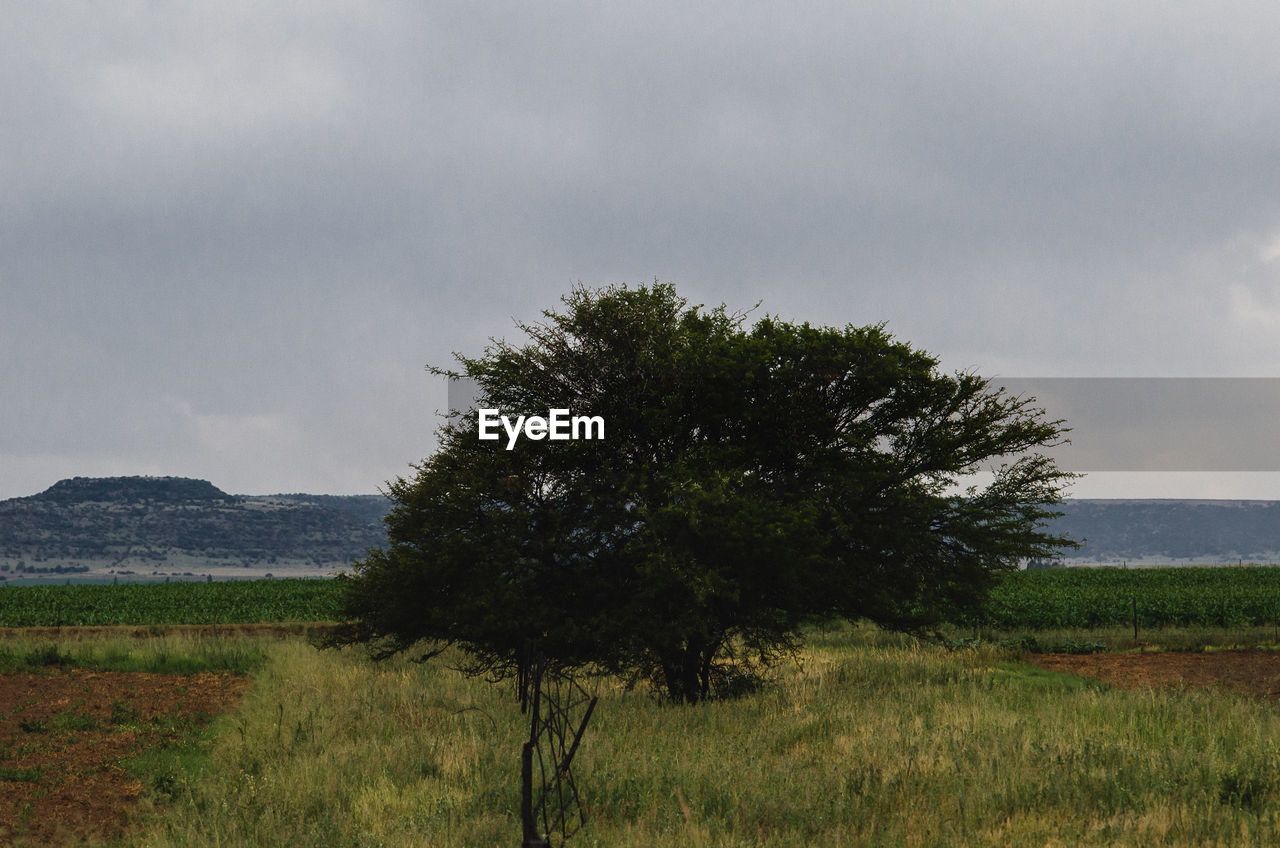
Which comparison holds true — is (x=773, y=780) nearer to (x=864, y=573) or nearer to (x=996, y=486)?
(x=864, y=573)

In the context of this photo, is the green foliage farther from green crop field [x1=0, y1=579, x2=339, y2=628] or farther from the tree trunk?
green crop field [x1=0, y1=579, x2=339, y2=628]

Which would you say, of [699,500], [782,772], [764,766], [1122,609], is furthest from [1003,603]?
[782,772]

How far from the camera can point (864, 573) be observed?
2031 cm

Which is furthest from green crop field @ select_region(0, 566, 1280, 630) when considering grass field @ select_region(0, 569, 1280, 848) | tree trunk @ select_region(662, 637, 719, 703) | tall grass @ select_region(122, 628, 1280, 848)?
tall grass @ select_region(122, 628, 1280, 848)

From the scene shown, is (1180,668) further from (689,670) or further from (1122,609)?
(689,670)

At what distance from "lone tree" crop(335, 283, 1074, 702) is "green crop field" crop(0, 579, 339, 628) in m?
22.9

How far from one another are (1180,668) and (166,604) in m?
50.3

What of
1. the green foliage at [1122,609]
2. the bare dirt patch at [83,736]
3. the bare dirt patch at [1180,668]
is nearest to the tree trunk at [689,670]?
the bare dirt patch at [83,736]

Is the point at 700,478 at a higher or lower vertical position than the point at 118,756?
higher

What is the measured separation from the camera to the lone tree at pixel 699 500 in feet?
61.0

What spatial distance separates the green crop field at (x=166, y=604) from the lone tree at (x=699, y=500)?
22.9 metres

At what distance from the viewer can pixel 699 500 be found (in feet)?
57.7

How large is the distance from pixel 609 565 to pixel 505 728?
4246 millimetres

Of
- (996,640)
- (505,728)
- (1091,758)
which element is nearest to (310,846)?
(505,728)
